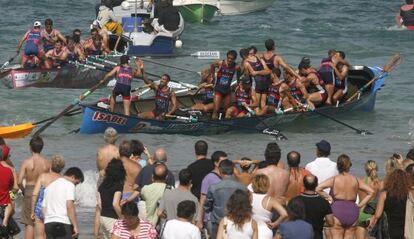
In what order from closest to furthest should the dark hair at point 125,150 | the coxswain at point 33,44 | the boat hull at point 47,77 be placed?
the dark hair at point 125,150 < the coxswain at point 33,44 < the boat hull at point 47,77

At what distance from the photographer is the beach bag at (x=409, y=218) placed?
11.2 m

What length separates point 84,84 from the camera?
90.0 feet

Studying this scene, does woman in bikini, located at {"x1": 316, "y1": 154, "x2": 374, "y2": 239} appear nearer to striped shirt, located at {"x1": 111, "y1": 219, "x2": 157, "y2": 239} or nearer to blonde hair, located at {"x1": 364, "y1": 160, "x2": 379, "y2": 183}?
blonde hair, located at {"x1": 364, "y1": 160, "x2": 379, "y2": 183}

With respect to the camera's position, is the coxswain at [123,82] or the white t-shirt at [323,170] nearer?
the white t-shirt at [323,170]

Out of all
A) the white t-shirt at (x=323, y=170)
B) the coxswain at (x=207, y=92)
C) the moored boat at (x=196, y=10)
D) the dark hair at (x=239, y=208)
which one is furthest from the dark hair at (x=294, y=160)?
the moored boat at (x=196, y=10)

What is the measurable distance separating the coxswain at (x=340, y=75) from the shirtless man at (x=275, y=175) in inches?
404

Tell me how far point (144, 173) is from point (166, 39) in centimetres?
1968

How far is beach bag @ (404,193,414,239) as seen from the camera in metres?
11.2

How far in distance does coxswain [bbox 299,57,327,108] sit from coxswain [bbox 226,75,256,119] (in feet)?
3.41

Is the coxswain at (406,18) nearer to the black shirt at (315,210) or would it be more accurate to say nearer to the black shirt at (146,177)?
the black shirt at (146,177)

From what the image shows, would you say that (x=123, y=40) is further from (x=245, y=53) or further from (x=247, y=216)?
(x=247, y=216)

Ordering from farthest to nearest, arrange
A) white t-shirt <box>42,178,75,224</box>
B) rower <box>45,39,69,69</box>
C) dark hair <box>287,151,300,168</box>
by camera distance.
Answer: rower <box>45,39,69,69</box>
dark hair <box>287,151,300,168</box>
white t-shirt <box>42,178,75,224</box>

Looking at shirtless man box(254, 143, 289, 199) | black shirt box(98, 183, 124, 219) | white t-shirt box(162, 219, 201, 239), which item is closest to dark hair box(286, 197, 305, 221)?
white t-shirt box(162, 219, 201, 239)

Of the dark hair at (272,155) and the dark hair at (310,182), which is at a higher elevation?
the dark hair at (272,155)
